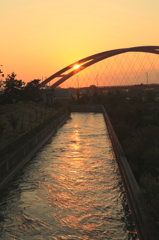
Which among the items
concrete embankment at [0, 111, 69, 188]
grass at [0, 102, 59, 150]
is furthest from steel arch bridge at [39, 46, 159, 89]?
concrete embankment at [0, 111, 69, 188]

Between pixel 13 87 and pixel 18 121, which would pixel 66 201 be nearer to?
pixel 18 121

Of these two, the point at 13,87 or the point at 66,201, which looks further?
the point at 13,87

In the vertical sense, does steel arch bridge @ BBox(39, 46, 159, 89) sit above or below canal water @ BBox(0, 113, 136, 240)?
above

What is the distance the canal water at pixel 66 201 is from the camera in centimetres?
1370

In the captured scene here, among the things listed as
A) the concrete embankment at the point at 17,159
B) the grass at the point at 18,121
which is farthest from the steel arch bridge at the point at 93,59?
the concrete embankment at the point at 17,159

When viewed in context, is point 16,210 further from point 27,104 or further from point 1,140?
point 27,104

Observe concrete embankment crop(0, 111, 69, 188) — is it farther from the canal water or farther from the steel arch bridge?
the steel arch bridge

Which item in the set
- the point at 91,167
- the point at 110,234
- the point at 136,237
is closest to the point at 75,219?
the point at 110,234

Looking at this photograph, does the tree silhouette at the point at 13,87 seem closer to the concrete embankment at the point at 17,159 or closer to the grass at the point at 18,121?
the grass at the point at 18,121

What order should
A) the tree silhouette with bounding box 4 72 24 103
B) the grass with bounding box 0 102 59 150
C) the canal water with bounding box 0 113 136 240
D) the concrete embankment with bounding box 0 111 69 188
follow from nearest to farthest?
the canal water with bounding box 0 113 136 240
the concrete embankment with bounding box 0 111 69 188
the grass with bounding box 0 102 59 150
the tree silhouette with bounding box 4 72 24 103

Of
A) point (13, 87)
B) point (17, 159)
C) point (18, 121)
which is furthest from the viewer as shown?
point (13, 87)

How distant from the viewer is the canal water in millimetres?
13695

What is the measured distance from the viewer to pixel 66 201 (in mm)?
17328

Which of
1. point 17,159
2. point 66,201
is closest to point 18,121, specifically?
point 17,159
